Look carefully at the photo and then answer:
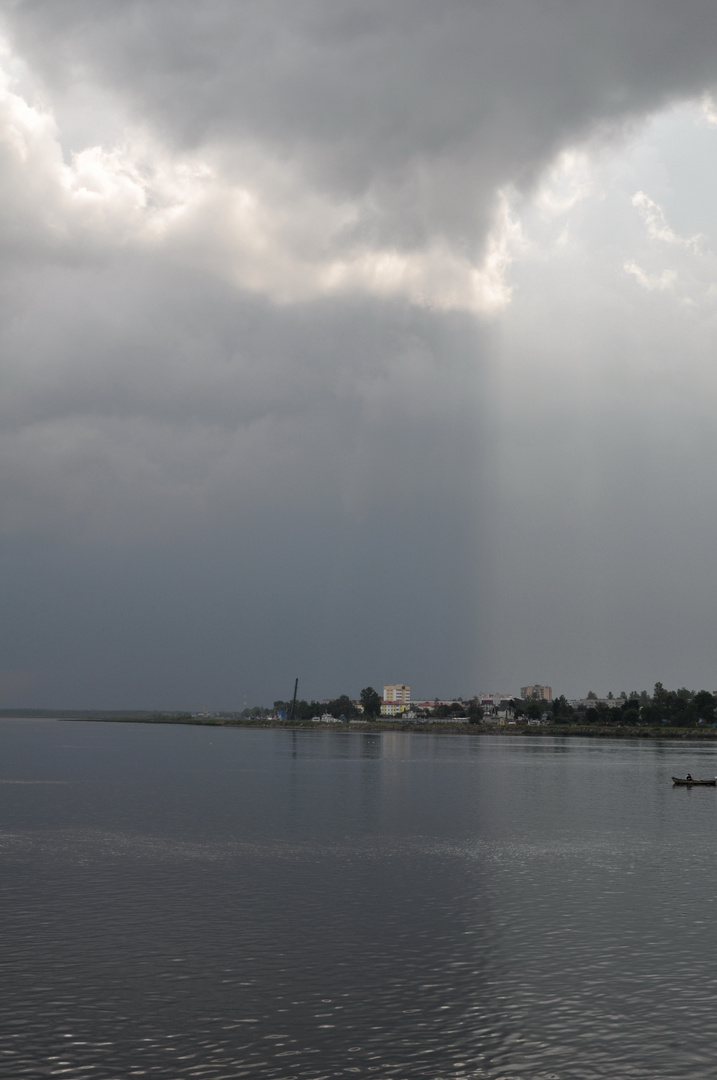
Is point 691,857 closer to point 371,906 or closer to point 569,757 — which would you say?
point 371,906

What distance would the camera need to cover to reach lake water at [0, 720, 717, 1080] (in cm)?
2462

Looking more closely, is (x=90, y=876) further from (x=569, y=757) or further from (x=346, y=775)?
(x=569, y=757)

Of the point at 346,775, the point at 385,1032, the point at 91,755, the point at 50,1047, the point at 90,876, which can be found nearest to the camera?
the point at 50,1047

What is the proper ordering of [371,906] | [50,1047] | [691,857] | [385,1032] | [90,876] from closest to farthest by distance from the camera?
[50,1047], [385,1032], [371,906], [90,876], [691,857]

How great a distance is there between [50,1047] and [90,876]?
951 inches

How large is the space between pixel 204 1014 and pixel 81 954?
27.6 ft

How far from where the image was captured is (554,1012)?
28078 mm

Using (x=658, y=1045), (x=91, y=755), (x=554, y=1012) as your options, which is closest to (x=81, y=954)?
(x=554, y=1012)

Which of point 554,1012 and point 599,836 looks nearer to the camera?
point 554,1012

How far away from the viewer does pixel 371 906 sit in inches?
1663

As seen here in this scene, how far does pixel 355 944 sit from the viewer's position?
35750mm

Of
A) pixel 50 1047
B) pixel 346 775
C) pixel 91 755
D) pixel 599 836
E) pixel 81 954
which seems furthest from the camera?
pixel 91 755

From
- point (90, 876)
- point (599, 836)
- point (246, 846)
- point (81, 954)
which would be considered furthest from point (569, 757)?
point (81, 954)

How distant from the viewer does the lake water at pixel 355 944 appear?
2462 cm
